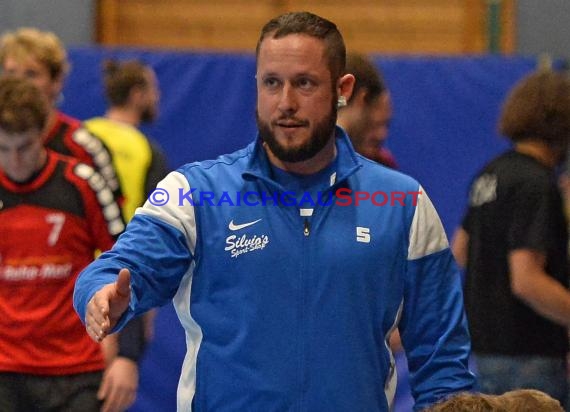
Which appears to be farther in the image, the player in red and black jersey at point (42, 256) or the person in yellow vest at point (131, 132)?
the person in yellow vest at point (131, 132)

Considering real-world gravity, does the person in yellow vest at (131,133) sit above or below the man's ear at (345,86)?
below

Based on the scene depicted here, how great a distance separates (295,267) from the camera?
288cm

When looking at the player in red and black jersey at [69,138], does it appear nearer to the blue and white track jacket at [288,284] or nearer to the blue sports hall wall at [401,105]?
the blue and white track jacket at [288,284]

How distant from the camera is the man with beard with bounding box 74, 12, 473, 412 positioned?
285 centimetres

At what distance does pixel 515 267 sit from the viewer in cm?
427

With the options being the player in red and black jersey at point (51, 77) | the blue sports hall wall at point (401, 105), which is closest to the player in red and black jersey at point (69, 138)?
the player in red and black jersey at point (51, 77)

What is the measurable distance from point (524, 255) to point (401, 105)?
13.7ft

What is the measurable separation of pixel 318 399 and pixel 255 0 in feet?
25.2

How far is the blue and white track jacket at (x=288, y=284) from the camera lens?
2.85m

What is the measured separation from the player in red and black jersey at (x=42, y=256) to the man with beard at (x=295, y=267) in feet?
4.74

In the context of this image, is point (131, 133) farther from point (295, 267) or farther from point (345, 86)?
point (295, 267)

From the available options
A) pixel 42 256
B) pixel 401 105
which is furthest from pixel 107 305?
pixel 401 105

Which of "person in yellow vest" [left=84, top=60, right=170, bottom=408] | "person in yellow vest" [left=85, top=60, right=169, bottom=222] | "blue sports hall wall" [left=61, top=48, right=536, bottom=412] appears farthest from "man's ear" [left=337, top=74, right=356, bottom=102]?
"blue sports hall wall" [left=61, top=48, right=536, bottom=412]

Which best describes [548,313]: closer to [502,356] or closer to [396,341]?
[502,356]
